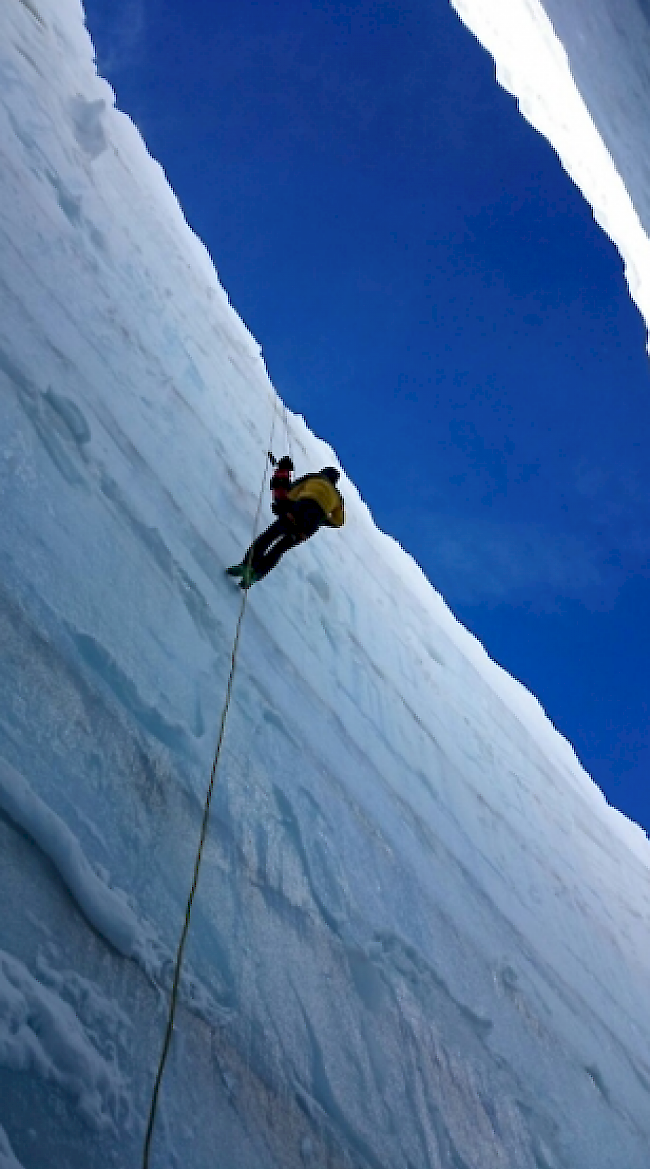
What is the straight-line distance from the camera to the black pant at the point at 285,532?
4328mm

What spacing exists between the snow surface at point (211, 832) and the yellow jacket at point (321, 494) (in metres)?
0.49

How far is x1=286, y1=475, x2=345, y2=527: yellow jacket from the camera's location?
179 inches

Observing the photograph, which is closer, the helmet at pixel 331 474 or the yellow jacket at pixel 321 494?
the yellow jacket at pixel 321 494

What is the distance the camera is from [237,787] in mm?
2904

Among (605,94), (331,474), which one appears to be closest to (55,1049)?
(331,474)

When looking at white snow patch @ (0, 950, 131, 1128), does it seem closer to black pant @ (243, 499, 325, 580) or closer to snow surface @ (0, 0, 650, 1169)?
snow surface @ (0, 0, 650, 1169)

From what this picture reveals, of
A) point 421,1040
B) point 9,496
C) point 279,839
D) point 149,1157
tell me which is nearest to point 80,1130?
point 149,1157

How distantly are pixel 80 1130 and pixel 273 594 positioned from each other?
3482 millimetres

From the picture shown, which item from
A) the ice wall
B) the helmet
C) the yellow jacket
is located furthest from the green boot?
the ice wall

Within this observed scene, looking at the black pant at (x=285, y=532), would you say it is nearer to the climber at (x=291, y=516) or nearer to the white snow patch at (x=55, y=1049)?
the climber at (x=291, y=516)

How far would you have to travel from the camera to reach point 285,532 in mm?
4406

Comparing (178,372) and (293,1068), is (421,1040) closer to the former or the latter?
(293,1068)

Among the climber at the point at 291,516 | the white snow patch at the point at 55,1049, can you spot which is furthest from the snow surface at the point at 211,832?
the climber at the point at 291,516

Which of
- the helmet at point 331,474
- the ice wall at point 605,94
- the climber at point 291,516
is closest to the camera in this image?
the climber at point 291,516
